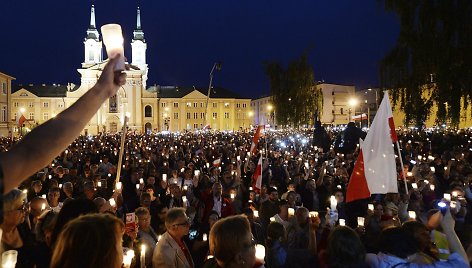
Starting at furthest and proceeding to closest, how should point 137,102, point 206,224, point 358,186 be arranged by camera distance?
point 137,102
point 358,186
point 206,224

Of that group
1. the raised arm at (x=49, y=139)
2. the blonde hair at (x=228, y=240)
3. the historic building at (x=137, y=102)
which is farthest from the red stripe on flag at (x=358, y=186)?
the historic building at (x=137, y=102)

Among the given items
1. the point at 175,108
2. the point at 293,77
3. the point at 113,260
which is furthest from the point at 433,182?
the point at 175,108

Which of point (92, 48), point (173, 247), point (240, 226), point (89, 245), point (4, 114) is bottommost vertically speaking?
point (173, 247)

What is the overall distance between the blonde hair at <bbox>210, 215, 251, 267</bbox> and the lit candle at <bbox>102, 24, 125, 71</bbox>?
1.56m

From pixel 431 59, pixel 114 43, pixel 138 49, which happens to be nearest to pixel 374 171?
pixel 114 43

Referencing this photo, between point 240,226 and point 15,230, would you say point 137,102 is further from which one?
point 240,226

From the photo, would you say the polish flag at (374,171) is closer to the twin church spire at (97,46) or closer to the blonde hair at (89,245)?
the blonde hair at (89,245)

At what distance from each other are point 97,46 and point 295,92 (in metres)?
67.2

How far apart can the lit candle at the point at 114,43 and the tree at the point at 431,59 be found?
64.3 ft

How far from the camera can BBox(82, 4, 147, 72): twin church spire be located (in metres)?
101

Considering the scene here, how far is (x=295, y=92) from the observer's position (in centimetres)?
4866

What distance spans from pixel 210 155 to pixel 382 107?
12.8 m

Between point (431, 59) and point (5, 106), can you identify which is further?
Result: point (5, 106)

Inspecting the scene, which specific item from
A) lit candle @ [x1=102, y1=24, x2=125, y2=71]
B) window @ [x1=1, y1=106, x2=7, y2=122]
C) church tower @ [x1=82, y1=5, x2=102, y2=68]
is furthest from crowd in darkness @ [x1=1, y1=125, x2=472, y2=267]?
church tower @ [x1=82, y1=5, x2=102, y2=68]
